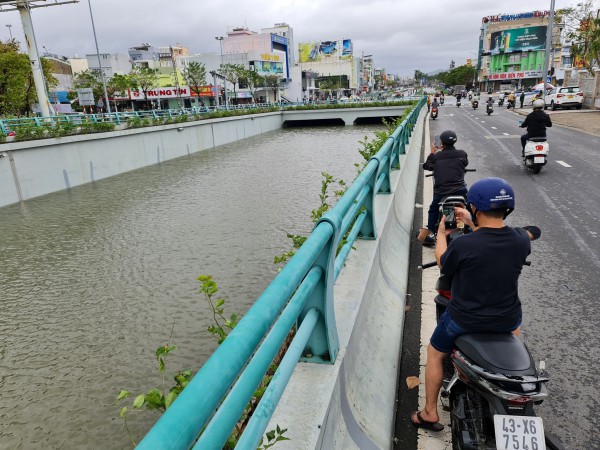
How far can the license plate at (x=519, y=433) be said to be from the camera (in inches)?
82.1

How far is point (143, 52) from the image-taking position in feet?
340

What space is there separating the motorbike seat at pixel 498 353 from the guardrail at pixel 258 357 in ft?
2.40

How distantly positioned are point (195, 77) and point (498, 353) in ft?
237

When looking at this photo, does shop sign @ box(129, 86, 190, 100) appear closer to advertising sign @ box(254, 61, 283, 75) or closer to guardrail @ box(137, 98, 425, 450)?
advertising sign @ box(254, 61, 283, 75)

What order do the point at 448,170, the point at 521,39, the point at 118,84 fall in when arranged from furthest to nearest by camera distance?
the point at 521,39
the point at 118,84
the point at 448,170

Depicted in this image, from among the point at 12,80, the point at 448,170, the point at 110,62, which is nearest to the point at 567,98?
the point at 448,170

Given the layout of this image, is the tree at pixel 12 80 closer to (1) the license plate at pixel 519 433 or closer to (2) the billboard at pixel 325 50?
(1) the license plate at pixel 519 433

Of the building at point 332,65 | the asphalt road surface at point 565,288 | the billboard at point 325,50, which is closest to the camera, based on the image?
the asphalt road surface at point 565,288

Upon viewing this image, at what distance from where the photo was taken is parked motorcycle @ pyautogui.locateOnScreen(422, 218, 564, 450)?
213 cm

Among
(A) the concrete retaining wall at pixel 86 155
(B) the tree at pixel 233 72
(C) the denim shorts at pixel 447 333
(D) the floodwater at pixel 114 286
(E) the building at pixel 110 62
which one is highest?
(E) the building at pixel 110 62

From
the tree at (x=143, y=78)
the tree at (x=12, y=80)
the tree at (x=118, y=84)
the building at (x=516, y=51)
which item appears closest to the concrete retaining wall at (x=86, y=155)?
the tree at (x=12, y=80)

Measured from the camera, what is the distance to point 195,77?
68500 mm

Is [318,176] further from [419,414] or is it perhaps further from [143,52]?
[143,52]

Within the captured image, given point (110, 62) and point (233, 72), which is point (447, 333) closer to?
point (110, 62)
